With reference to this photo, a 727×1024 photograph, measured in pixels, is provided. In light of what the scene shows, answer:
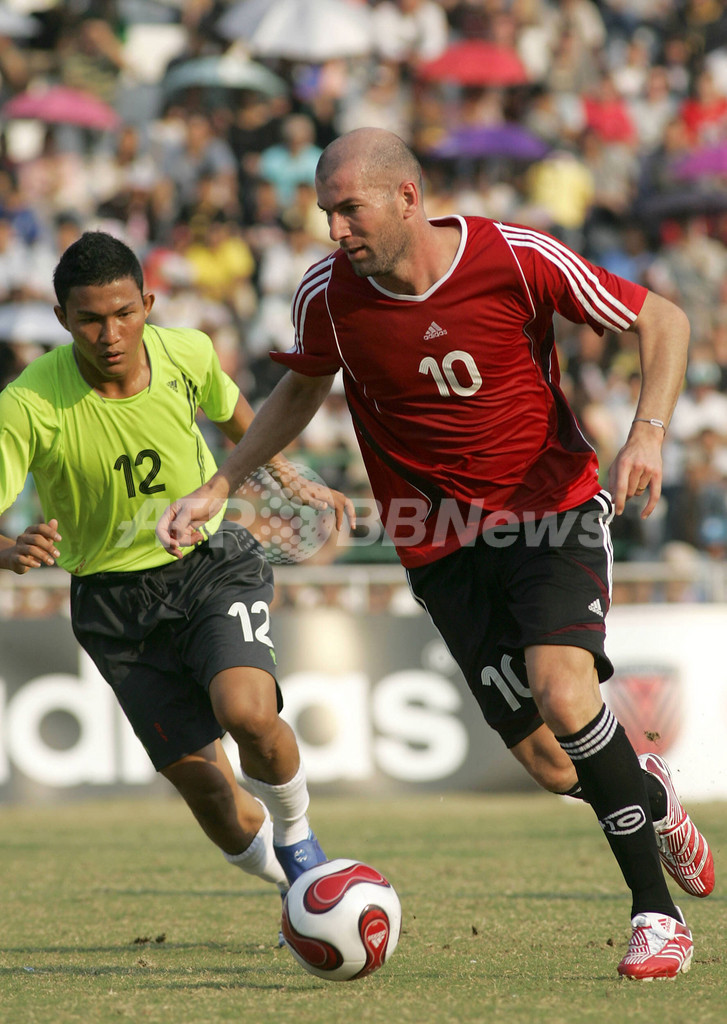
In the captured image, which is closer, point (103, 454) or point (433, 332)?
point (433, 332)

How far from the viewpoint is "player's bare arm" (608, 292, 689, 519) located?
453 centimetres

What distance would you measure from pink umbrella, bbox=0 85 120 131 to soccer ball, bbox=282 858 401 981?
1317 centimetres

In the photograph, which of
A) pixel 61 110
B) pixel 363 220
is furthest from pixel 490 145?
pixel 363 220

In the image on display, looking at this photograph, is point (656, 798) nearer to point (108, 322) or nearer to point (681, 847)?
point (681, 847)

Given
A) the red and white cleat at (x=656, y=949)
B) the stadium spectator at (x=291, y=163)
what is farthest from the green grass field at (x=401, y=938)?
the stadium spectator at (x=291, y=163)

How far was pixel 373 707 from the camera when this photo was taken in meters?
11.6

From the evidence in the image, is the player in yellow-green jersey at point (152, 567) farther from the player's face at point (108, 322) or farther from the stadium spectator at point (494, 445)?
the stadium spectator at point (494, 445)

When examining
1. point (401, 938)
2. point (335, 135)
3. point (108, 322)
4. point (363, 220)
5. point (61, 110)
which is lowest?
point (401, 938)

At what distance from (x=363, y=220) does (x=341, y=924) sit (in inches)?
89.4

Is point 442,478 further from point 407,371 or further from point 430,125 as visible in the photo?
point 430,125

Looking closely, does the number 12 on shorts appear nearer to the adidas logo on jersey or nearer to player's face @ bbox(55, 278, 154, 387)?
player's face @ bbox(55, 278, 154, 387)

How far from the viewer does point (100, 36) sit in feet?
57.4

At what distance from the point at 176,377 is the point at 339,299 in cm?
113

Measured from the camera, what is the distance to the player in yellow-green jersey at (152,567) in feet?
19.0
